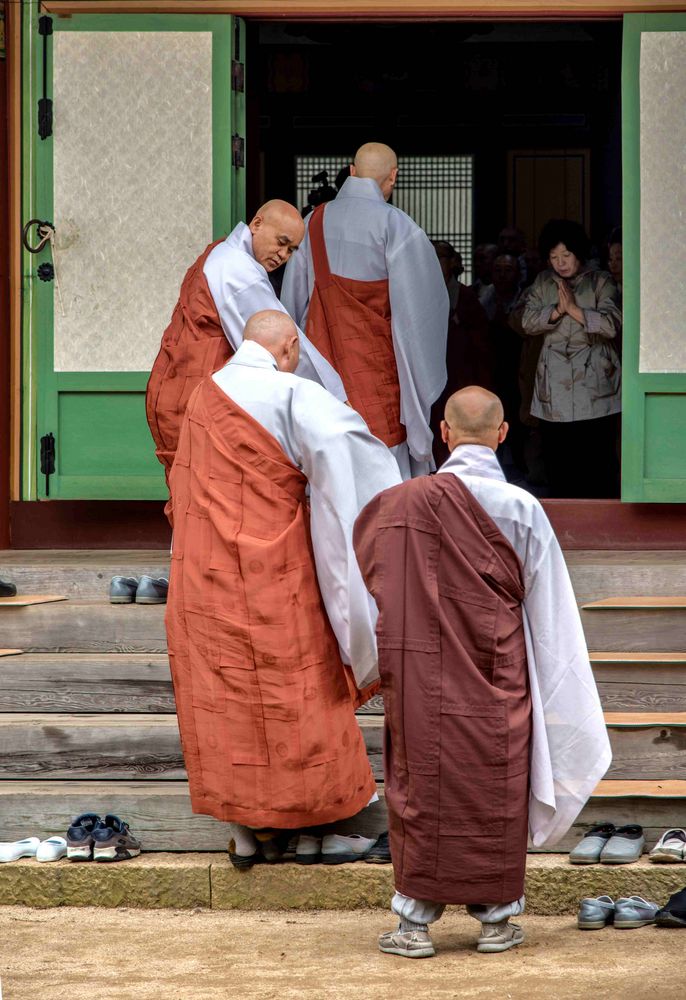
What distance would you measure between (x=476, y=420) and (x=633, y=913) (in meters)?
1.29

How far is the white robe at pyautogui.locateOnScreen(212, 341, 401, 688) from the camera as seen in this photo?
4070mm

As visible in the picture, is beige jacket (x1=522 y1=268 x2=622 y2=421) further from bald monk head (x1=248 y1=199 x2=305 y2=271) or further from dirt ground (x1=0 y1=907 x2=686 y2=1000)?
dirt ground (x1=0 y1=907 x2=686 y2=1000)

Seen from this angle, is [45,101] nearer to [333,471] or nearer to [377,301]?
[377,301]

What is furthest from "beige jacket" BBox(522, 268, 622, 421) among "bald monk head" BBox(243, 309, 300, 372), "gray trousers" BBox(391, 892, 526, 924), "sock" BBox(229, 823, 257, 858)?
"gray trousers" BBox(391, 892, 526, 924)

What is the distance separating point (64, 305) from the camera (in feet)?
20.2

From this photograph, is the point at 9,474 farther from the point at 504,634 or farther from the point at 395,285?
the point at 504,634

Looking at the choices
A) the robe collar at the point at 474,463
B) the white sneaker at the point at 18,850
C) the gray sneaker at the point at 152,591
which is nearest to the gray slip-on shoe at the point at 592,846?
the robe collar at the point at 474,463

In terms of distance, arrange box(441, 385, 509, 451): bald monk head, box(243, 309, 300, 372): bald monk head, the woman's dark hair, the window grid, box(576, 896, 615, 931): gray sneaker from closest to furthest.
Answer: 1. box(441, 385, 509, 451): bald monk head
2. box(576, 896, 615, 931): gray sneaker
3. box(243, 309, 300, 372): bald monk head
4. the woman's dark hair
5. the window grid

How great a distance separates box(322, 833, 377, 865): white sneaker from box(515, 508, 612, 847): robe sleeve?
0.71 m

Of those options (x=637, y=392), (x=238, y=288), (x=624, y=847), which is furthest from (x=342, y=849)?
(x=637, y=392)

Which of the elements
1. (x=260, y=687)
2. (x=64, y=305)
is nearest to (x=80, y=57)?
(x=64, y=305)

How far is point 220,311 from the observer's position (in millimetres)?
4973

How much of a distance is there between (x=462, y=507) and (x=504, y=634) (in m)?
0.32

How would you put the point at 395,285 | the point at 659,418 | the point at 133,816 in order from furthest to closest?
the point at 659,418 < the point at 395,285 < the point at 133,816
